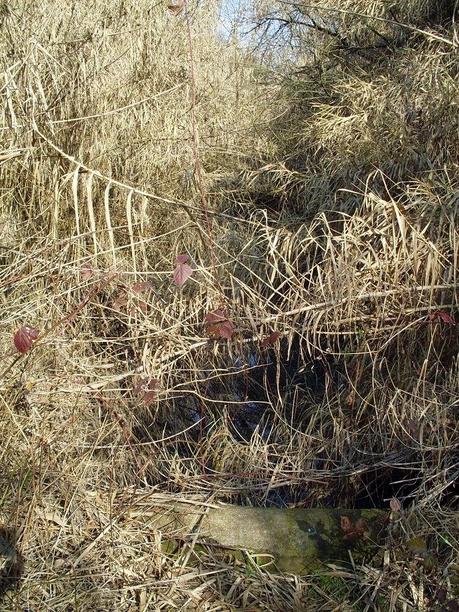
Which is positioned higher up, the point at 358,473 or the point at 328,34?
the point at 328,34

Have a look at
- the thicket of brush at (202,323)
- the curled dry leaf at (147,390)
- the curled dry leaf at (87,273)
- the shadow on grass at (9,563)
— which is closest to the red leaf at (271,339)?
the thicket of brush at (202,323)

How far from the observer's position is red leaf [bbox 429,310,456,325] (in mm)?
3186

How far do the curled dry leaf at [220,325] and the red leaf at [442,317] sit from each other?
3.10 ft

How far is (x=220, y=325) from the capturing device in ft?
10.4

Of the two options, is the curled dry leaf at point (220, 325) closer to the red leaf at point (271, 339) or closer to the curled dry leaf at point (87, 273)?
the red leaf at point (271, 339)

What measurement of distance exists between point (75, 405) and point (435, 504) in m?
1.52

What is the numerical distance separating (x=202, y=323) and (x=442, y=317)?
1104 mm

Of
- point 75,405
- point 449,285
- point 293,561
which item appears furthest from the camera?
point 449,285


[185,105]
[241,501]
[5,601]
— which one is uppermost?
[185,105]

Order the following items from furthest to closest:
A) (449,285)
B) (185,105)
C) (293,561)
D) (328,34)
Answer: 1. (328,34)
2. (185,105)
3. (449,285)
4. (293,561)

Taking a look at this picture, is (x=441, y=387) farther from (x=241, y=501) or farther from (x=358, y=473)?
(x=241, y=501)

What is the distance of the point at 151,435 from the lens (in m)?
3.80

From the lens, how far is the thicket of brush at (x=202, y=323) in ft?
8.66

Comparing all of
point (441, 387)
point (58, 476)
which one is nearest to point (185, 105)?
point (441, 387)
